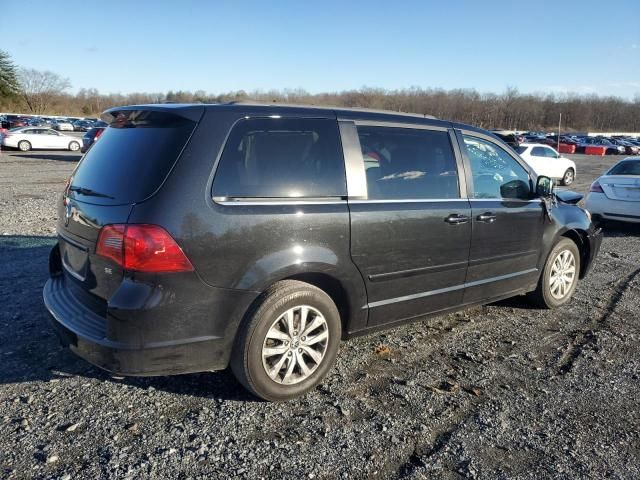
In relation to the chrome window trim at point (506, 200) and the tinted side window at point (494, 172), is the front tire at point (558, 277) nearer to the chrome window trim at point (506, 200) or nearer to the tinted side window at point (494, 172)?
the chrome window trim at point (506, 200)

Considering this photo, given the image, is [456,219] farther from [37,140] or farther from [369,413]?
[37,140]

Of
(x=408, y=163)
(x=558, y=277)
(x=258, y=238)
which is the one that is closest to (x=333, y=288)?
(x=258, y=238)

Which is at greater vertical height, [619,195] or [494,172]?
[494,172]

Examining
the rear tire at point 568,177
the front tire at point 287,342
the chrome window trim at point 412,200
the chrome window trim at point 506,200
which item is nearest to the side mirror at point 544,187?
the chrome window trim at point 506,200

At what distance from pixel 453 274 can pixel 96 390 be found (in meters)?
2.76

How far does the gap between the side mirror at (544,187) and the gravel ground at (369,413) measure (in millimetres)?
1257

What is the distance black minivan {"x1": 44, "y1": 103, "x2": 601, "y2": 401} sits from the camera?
288 cm

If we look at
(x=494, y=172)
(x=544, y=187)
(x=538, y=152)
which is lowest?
(x=544, y=187)

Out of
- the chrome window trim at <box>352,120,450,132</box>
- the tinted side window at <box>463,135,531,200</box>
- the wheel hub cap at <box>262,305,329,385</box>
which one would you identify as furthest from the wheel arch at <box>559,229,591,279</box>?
the wheel hub cap at <box>262,305,329,385</box>

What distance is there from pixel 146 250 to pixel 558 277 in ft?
13.9

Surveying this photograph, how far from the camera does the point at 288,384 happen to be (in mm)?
3355

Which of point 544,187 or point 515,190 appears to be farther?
point 544,187

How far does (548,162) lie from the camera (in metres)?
19.9

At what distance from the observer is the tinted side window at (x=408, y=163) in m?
3.71
